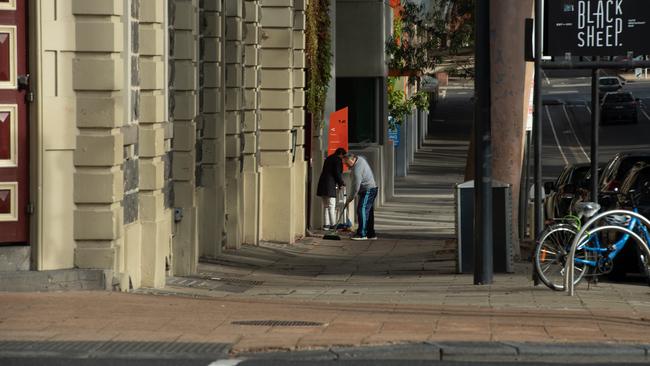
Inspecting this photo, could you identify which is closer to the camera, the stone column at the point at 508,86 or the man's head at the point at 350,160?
the stone column at the point at 508,86

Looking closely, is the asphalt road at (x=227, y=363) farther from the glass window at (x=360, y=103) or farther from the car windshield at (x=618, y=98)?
the car windshield at (x=618, y=98)

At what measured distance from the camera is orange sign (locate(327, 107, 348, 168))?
1239 inches

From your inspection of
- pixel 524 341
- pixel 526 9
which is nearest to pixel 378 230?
pixel 526 9

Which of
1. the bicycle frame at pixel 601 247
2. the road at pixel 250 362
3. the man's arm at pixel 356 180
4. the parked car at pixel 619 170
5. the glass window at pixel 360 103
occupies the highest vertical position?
the glass window at pixel 360 103

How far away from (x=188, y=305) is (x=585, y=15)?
20.0ft

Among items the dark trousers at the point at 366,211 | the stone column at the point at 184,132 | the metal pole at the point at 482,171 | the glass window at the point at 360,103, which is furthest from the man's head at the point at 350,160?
the metal pole at the point at 482,171

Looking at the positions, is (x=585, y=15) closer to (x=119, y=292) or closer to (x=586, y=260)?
(x=586, y=260)

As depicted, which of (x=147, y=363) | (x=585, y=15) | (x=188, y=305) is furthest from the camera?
(x=585, y=15)

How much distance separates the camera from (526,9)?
21.4m

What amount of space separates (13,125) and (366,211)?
49.4 ft

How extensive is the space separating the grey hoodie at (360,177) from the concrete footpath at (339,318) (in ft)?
24.1

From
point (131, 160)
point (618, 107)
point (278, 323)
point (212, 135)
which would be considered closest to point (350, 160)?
point (212, 135)

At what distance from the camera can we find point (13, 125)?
14.3m

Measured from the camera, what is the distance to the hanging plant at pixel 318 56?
97.9 ft
